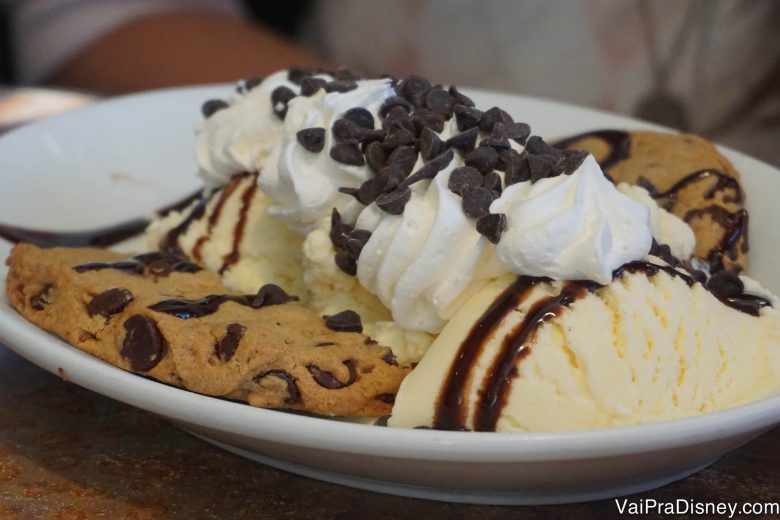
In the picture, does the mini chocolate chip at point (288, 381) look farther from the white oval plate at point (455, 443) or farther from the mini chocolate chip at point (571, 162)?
the mini chocolate chip at point (571, 162)

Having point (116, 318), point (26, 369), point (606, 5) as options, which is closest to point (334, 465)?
point (116, 318)

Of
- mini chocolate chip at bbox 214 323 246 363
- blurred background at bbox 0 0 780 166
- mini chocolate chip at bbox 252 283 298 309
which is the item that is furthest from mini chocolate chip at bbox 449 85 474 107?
blurred background at bbox 0 0 780 166

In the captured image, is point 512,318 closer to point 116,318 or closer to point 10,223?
point 116,318

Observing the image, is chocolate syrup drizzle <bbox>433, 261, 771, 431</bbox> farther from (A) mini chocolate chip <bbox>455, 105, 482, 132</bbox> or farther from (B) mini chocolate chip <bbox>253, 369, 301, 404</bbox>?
(A) mini chocolate chip <bbox>455, 105, 482, 132</bbox>

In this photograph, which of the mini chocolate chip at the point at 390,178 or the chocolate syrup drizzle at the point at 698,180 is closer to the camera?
the mini chocolate chip at the point at 390,178

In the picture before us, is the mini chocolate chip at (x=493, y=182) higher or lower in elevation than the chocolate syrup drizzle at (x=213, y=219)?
higher

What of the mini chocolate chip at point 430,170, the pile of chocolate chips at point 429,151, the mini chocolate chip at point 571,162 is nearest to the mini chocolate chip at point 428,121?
the pile of chocolate chips at point 429,151
